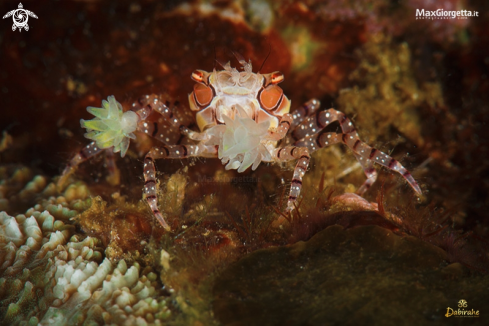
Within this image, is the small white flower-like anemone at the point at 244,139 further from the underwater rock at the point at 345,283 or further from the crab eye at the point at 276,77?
the underwater rock at the point at 345,283

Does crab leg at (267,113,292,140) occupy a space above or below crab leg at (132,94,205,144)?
below

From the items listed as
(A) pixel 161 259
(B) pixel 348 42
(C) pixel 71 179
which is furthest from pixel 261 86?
(C) pixel 71 179

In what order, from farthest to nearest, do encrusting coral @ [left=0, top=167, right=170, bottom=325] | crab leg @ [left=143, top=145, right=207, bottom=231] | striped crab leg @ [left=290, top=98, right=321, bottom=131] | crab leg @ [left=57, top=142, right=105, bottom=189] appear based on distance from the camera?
striped crab leg @ [left=290, top=98, right=321, bottom=131], crab leg @ [left=57, top=142, right=105, bottom=189], crab leg @ [left=143, top=145, right=207, bottom=231], encrusting coral @ [left=0, top=167, right=170, bottom=325]

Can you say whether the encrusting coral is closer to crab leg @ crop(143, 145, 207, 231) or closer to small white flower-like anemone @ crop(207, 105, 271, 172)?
crab leg @ crop(143, 145, 207, 231)

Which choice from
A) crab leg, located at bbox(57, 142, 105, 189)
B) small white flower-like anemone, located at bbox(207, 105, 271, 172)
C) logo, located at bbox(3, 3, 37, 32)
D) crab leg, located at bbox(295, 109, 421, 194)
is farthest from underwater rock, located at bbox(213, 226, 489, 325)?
logo, located at bbox(3, 3, 37, 32)

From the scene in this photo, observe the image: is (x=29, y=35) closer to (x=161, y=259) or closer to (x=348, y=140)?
(x=161, y=259)

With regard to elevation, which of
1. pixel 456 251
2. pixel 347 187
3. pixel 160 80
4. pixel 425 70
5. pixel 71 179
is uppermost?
pixel 160 80

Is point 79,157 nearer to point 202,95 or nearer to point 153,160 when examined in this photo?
point 153,160
